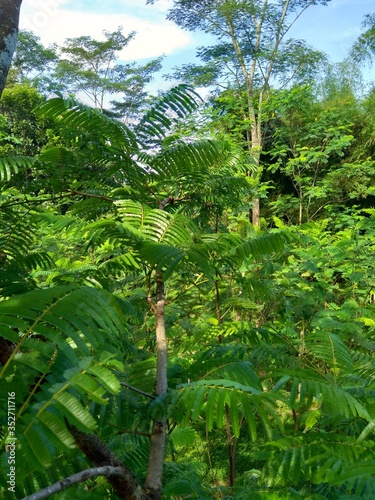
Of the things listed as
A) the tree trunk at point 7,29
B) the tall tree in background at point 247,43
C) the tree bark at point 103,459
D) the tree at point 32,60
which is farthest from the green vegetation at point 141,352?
the tree at point 32,60

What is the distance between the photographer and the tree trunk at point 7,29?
1403mm

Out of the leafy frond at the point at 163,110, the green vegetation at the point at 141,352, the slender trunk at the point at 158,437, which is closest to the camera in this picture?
the green vegetation at the point at 141,352

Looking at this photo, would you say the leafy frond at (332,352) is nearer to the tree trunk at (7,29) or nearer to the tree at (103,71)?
the tree trunk at (7,29)

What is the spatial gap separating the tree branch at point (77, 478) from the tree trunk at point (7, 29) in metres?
1.20

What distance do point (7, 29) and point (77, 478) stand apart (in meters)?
1.37

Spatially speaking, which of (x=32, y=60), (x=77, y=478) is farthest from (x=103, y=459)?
(x=32, y=60)

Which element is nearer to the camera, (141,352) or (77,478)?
(77,478)

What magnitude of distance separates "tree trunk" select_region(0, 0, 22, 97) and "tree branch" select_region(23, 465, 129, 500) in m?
1.20

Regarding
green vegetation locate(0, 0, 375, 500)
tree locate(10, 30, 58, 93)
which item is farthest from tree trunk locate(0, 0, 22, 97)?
tree locate(10, 30, 58, 93)

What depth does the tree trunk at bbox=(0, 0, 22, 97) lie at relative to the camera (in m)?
1.40

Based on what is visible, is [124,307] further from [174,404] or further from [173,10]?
[173,10]

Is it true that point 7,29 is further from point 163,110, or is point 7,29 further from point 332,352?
point 332,352

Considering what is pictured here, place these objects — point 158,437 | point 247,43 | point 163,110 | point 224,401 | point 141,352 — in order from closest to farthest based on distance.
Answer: point 224,401 < point 158,437 < point 163,110 < point 141,352 < point 247,43

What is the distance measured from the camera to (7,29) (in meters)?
1.42
